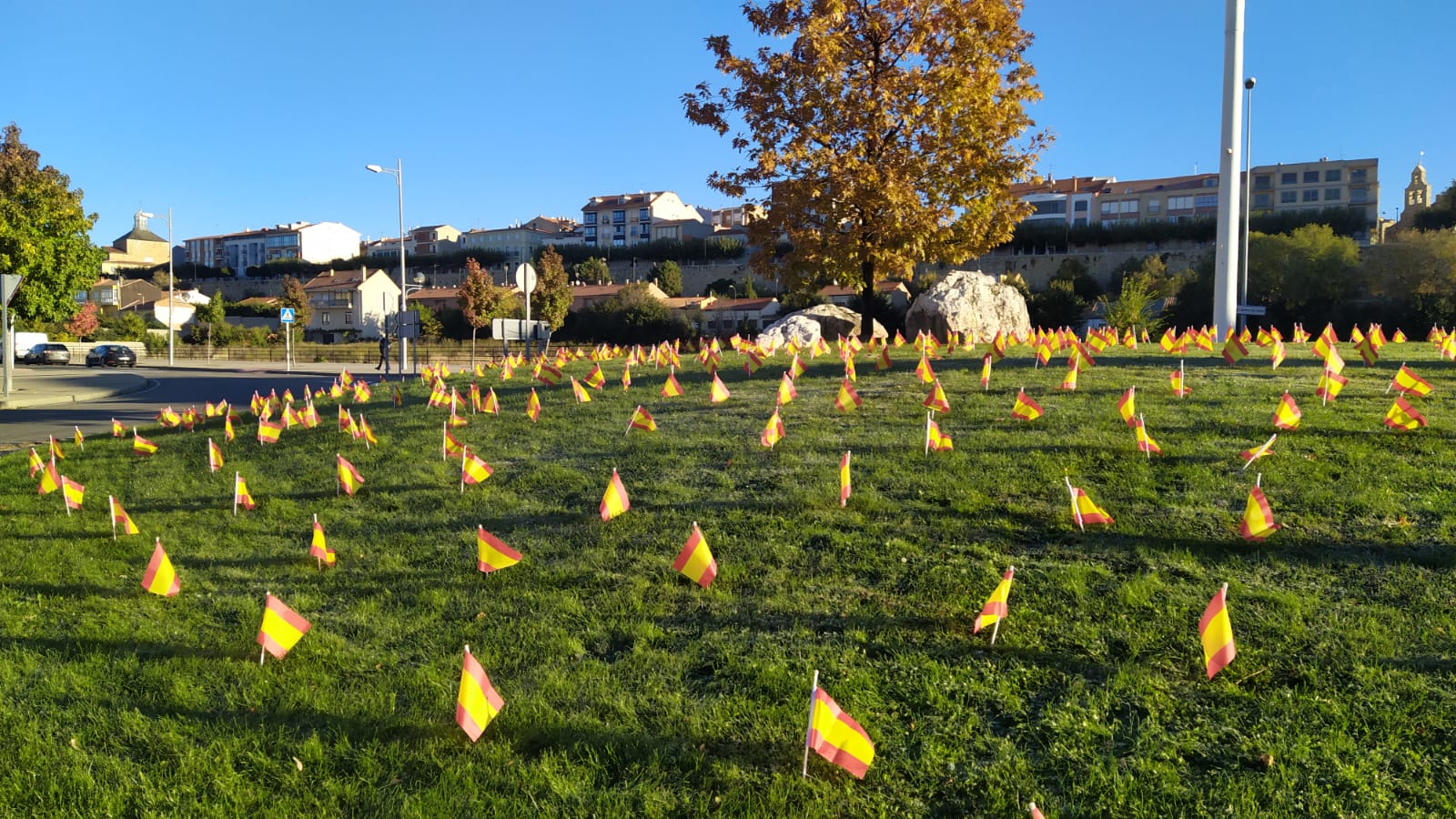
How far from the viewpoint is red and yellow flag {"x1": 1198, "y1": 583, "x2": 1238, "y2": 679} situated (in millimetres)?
3504

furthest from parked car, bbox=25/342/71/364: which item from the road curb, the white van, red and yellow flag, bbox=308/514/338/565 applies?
red and yellow flag, bbox=308/514/338/565

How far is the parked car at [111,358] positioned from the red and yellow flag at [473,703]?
52.4 meters

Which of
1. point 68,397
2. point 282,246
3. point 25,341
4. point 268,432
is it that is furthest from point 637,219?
point 268,432

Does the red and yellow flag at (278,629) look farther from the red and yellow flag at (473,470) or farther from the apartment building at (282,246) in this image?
the apartment building at (282,246)

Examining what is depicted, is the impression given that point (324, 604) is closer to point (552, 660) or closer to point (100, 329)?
point (552, 660)

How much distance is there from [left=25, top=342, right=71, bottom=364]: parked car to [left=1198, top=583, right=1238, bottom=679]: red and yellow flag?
187 ft

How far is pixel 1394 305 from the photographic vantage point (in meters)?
36.1

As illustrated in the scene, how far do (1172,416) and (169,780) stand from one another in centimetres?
693

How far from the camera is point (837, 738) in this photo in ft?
10.2

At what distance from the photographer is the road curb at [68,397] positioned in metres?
20.5

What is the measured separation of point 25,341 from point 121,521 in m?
55.5

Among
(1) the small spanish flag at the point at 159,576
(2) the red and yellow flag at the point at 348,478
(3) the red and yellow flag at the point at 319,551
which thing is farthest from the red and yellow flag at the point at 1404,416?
(1) the small spanish flag at the point at 159,576

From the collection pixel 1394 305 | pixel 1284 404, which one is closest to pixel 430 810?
pixel 1284 404

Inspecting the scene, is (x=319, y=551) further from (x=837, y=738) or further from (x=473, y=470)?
(x=837, y=738)
